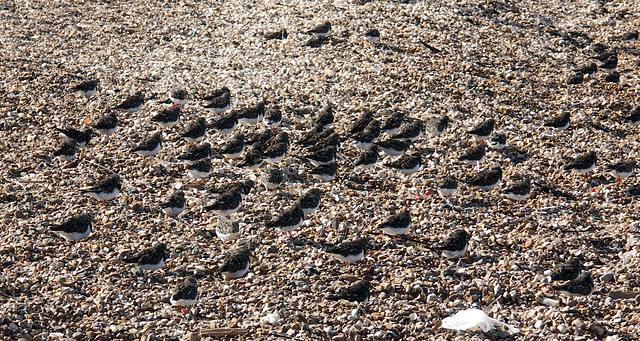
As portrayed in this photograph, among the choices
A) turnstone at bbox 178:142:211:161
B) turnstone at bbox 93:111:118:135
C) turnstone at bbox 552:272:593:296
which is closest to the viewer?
turnstone at bbox 552:272:593:296

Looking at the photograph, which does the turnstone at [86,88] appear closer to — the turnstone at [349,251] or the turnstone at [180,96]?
the turnstone at [180,96]

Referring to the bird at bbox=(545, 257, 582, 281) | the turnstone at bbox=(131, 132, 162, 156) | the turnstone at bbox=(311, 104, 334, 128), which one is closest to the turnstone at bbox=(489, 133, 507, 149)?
the turnstone at bbox=(311, 104, 334, 128)

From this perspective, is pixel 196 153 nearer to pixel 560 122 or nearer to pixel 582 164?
pixel 582 164

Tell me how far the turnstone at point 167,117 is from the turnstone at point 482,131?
5.80 metres

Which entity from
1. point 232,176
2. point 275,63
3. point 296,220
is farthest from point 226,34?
point 296,220

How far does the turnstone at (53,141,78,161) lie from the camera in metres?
10.6

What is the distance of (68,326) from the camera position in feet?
23.4

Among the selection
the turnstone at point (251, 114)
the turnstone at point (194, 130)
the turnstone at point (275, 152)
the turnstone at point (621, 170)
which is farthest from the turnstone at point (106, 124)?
the turnstone at point (621, 170)

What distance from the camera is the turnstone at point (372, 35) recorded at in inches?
594

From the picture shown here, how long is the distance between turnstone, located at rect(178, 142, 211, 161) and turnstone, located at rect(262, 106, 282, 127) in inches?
70.7

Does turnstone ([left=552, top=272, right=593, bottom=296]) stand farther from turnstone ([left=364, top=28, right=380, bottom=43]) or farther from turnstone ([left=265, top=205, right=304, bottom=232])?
turnstone ([left=364, top=28, right=380, bottom=43])

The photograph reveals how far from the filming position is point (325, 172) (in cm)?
1031

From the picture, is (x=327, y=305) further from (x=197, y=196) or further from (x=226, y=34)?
(x=226, y=34)

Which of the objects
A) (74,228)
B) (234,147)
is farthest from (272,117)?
(74,228)
